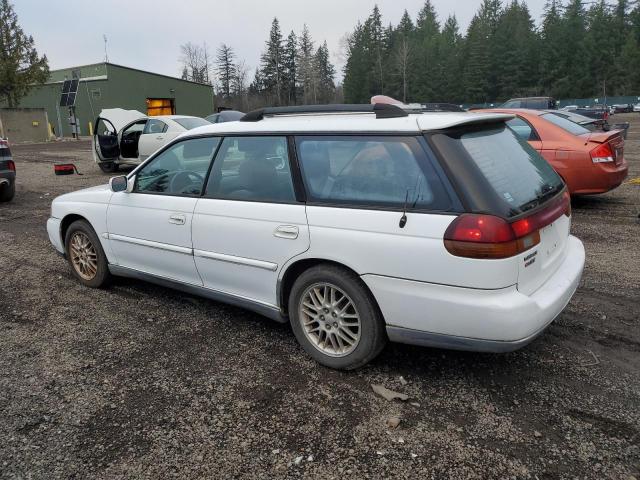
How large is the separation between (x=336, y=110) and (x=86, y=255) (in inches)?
120

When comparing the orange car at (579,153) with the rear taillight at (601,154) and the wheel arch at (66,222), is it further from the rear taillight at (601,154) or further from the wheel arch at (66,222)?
the wheel arch at (66,222)

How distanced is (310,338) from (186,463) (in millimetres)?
1195

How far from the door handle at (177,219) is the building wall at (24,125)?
34858 mm

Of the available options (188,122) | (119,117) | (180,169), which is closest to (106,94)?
(119,117)

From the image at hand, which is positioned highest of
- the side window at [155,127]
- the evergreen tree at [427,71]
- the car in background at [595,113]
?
the evergreen tree at [427,71]

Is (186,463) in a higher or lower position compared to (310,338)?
lower

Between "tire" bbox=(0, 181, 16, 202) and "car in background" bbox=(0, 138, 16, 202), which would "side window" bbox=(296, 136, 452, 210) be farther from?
"tire" bbox=(0, 181, 16, 202)

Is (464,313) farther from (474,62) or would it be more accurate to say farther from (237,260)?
(474,62)

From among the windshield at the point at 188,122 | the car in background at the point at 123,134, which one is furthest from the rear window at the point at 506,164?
the car in background at the point at 123,134

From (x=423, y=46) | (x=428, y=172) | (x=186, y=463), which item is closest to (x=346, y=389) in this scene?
(x=186, y=463)

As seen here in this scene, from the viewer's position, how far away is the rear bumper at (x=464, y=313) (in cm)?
275

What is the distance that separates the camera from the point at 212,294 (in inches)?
159

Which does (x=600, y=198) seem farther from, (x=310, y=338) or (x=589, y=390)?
(x=310, y=338)

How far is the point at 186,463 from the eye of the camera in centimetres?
256
